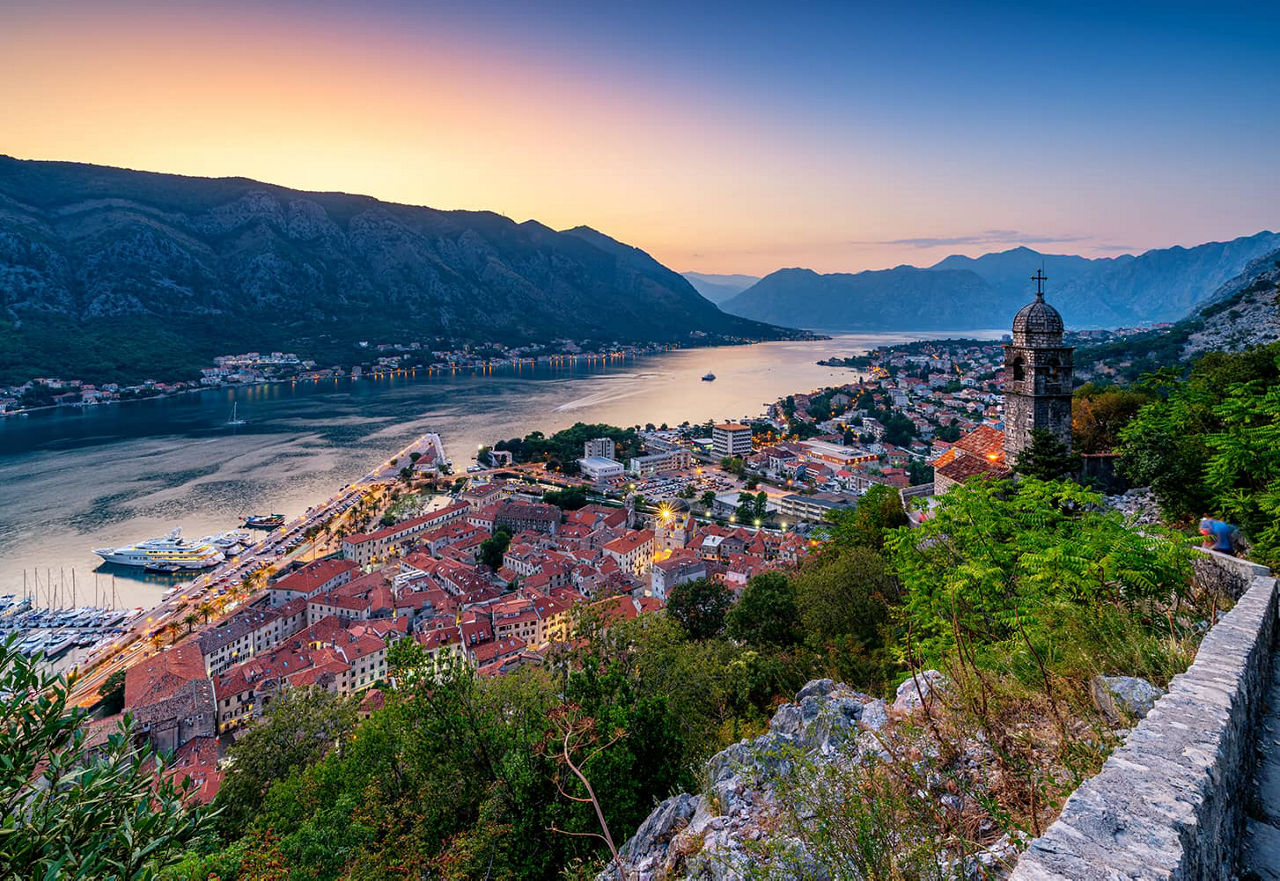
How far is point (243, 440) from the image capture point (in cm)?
4925

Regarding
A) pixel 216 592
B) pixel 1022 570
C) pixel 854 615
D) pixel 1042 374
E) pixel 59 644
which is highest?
pixel 1042 374

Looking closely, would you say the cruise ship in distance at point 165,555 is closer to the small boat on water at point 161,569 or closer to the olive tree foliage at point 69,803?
the small boat on water at point 161,569

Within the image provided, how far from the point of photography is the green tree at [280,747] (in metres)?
8.06

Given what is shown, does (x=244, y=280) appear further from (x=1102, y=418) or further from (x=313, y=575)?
(x=1102, y=418)

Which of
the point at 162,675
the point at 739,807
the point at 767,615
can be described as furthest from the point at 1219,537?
the point at 162,675

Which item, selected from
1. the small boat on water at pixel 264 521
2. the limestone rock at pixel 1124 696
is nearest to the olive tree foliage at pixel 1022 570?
the limestone rock at pixel 1124 696

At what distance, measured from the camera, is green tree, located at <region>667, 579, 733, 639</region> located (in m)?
13.6

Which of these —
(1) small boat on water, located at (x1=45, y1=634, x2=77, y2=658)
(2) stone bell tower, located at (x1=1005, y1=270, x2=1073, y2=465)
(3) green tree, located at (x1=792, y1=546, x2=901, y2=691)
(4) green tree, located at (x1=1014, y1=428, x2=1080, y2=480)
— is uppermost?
(2) stone bell tower, located at (x1=1005, y1=270, x2=1073, y2=465)

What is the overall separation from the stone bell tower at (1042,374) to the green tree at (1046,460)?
31.6 inches

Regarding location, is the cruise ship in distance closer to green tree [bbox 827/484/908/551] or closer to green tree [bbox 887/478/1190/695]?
green tree [bbox 827/484/908/551]

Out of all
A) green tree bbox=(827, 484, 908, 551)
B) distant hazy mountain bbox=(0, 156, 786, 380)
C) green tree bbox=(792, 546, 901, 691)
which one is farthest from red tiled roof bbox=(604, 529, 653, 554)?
distant hazy mountain bbox=(0, 156, 786, 380)

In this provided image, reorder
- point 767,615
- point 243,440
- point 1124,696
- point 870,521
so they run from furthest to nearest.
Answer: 1. point 243,440
2. point 870,521
3. point 767,615
4. point 1124,696

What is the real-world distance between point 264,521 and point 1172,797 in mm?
37305

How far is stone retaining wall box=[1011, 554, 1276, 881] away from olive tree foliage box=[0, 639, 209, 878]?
10.3 feet
